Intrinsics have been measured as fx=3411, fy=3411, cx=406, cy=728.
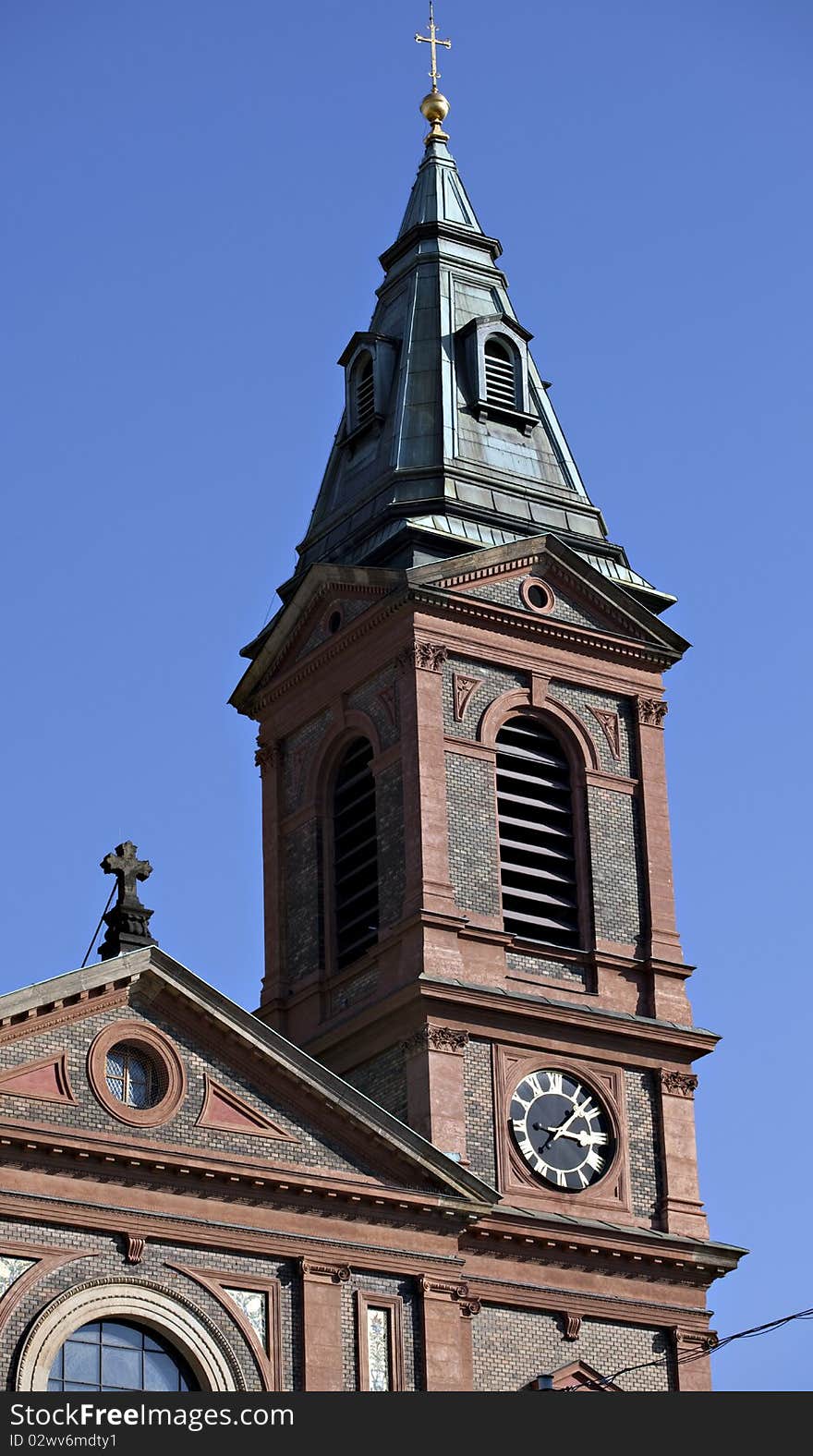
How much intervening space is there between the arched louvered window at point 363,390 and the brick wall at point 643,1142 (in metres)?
13.4

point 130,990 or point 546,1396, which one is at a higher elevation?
point 130,990

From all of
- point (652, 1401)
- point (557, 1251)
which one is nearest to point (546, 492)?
point (557, 1251)

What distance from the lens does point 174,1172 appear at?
45375mm

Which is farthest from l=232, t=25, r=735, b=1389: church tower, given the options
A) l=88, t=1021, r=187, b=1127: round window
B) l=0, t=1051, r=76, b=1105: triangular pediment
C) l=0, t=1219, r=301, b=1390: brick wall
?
l=0, t=1051, r=76, b=1105: triangular pediment

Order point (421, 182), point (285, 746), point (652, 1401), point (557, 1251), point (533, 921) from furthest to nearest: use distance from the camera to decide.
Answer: point (421, 182) < point (285, 746) < point (533, 921) < point (557, 1251) < point (652, 1401)

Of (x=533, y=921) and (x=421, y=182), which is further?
(x=421, y=182)

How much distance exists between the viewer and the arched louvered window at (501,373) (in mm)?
58969

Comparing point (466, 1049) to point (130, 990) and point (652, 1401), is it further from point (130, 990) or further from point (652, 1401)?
point (652, 1401)

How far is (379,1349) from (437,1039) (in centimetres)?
576

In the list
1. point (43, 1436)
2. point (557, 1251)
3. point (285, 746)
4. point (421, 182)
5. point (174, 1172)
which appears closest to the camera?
point (43, 1436)

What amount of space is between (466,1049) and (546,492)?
1148 cm

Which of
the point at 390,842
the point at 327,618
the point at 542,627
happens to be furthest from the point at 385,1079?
the point at 327,618

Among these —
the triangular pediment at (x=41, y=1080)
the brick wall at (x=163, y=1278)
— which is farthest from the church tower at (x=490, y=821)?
the triangular pediment at (x=41, y=1080)

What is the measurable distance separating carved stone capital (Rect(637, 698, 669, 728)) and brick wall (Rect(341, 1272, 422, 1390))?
12.8 meters
